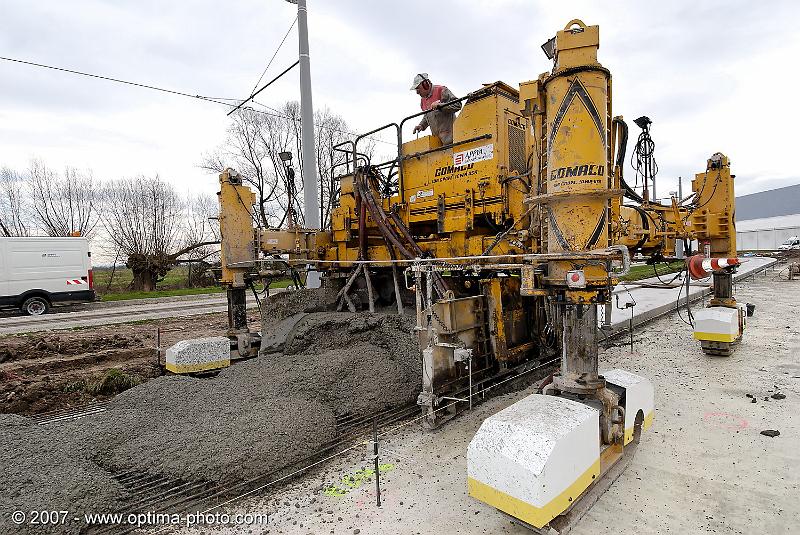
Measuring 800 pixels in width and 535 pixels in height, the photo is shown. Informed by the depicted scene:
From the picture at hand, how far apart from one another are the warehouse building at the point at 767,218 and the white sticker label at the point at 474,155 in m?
57.9

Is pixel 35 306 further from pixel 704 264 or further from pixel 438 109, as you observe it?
pixel 704 264

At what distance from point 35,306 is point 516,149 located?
1784 centimetres

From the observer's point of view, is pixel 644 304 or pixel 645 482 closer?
pixel 645 482

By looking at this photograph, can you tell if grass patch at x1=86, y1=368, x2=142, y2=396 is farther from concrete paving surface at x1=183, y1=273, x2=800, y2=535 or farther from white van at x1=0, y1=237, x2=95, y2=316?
white van at x1=0, y1=237, x2=95, y2=316

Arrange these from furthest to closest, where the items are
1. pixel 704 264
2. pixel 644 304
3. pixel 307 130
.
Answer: pixel 644 304, pixel 307 130, pixel 704 264

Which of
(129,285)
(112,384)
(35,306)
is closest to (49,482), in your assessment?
(112,384)

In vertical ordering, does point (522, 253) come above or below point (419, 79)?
below

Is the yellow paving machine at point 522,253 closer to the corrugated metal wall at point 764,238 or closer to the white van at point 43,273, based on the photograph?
the white van at point 43,273

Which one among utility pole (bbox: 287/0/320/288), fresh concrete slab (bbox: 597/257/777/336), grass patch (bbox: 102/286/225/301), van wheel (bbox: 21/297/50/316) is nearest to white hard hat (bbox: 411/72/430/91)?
utility pole (bbox: 287/0/320/288)

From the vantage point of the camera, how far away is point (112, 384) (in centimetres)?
682

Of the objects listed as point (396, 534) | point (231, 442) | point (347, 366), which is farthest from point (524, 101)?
point (231, 442)

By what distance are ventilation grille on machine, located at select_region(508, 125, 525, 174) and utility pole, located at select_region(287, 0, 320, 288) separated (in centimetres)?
428

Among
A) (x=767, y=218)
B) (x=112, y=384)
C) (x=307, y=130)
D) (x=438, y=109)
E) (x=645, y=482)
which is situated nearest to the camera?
(x=645, y=482)

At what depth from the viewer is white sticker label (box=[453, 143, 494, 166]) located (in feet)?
19.8
